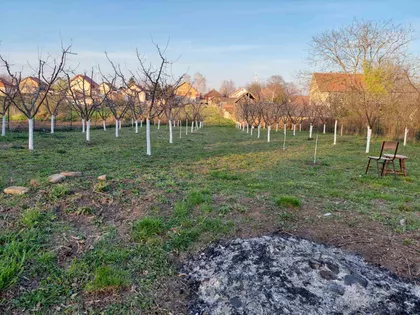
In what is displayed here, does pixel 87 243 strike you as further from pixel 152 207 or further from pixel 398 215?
pixel 398 215

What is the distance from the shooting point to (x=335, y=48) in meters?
20.3

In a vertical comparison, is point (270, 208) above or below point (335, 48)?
below

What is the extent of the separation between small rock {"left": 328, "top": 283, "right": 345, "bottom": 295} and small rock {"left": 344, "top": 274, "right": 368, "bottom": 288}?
92 mm

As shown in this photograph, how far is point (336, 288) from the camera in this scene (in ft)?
8.23

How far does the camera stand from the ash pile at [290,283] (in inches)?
91.0

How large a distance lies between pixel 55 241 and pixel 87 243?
36 cm

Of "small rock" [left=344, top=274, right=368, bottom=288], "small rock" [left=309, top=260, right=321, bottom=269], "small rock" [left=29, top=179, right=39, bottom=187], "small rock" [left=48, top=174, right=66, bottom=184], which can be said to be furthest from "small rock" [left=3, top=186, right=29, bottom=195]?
"small rock" [left=344, top=274, right=368, bottom=288]

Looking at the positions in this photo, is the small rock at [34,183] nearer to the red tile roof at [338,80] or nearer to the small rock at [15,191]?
the small rock at [15,191]

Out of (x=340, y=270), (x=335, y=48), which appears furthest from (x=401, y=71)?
(x=340, y=270)

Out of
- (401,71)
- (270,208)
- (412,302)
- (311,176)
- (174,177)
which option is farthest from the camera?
(401,71)

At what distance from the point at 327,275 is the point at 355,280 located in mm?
246

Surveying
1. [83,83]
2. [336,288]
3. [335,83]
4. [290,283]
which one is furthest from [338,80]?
[290,283]

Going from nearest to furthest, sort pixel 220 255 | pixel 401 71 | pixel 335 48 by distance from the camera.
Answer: pixel 220 255
pixel 401 71
pixel 335 48

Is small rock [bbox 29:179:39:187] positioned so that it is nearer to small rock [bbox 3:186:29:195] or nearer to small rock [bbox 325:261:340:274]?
small rock [bbox 3:186:29:195]
